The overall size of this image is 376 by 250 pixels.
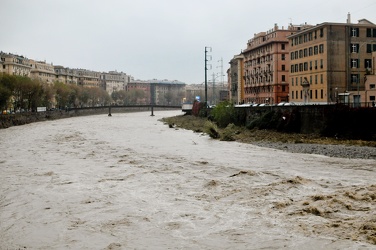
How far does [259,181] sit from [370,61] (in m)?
53.0

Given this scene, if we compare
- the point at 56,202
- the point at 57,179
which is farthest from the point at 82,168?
the point at 56,202

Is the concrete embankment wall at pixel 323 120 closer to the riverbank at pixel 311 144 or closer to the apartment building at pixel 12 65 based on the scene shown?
the riverbank at pixel 311 144

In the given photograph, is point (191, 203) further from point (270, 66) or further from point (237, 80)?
point (237, 80)

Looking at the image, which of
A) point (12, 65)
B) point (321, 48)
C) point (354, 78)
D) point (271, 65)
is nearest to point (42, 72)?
point (12, 65)

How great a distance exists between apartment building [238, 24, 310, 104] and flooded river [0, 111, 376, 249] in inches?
2492

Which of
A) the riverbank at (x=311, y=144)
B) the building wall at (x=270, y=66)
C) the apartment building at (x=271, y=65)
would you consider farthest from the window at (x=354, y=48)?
the riverbank at (x=311, y=144)

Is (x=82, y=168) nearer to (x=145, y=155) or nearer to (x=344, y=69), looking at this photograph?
(x=145, y=155)

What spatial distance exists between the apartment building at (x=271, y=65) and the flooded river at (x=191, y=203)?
63.3 meters

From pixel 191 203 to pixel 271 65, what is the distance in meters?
79.9

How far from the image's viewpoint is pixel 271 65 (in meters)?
94.9

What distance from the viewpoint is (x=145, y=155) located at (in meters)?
34.3

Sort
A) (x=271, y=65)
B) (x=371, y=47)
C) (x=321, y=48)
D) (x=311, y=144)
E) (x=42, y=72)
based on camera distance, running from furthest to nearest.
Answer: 1. (x=42, y=72)
2. (x=271, y=65)
3. (x=321, y=48)
4. (x=371, y=47)
5. (x=311, y=144)

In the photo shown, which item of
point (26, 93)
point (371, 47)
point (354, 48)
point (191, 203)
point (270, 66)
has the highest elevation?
point (371, 47)

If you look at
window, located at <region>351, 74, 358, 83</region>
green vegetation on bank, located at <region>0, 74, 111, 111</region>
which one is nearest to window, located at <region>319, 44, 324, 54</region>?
window, located at <region>351, 74, 358, 83</region>
